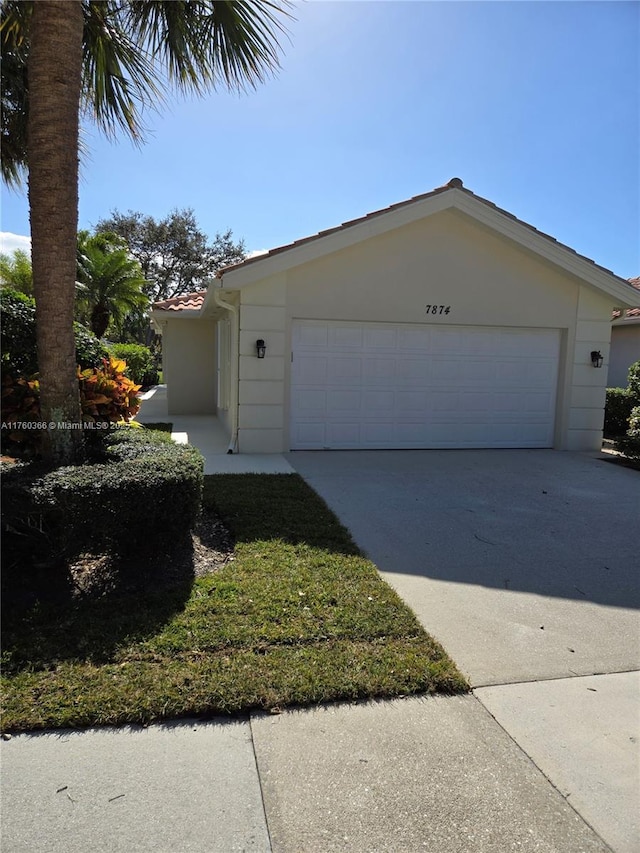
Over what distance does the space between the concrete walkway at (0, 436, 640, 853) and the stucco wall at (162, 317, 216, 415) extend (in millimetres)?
11960

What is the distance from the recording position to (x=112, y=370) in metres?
5.53

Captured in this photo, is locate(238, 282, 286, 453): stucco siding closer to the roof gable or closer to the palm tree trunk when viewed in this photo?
the roof gable

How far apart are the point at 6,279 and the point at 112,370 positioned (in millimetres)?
17552

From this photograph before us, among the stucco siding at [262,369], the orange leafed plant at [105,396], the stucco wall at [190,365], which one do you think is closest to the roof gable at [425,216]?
the stucco siding at [262,369]

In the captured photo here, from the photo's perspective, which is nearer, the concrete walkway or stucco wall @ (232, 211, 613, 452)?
the concrete walkway

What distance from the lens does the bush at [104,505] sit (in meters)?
3.61

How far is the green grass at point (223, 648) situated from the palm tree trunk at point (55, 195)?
63.2 inches

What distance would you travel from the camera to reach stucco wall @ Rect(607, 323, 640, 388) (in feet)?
47.4

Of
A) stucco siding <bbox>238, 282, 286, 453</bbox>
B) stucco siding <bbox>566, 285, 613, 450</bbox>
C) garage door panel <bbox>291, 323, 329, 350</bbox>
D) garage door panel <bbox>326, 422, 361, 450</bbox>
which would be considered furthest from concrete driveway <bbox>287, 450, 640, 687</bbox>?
garage door panel <bbox>291, 323, 329, 350</bbox>

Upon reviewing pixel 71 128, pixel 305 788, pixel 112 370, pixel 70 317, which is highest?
pixel 71 128

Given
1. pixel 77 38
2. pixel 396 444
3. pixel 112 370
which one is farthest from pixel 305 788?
pixel 396 444

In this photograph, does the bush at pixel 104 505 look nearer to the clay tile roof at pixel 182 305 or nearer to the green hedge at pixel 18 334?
the green hedge at pixel 18 334

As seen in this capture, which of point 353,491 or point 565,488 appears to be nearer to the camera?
point 353,491

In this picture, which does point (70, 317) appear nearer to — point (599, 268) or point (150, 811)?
point (150, 811)
